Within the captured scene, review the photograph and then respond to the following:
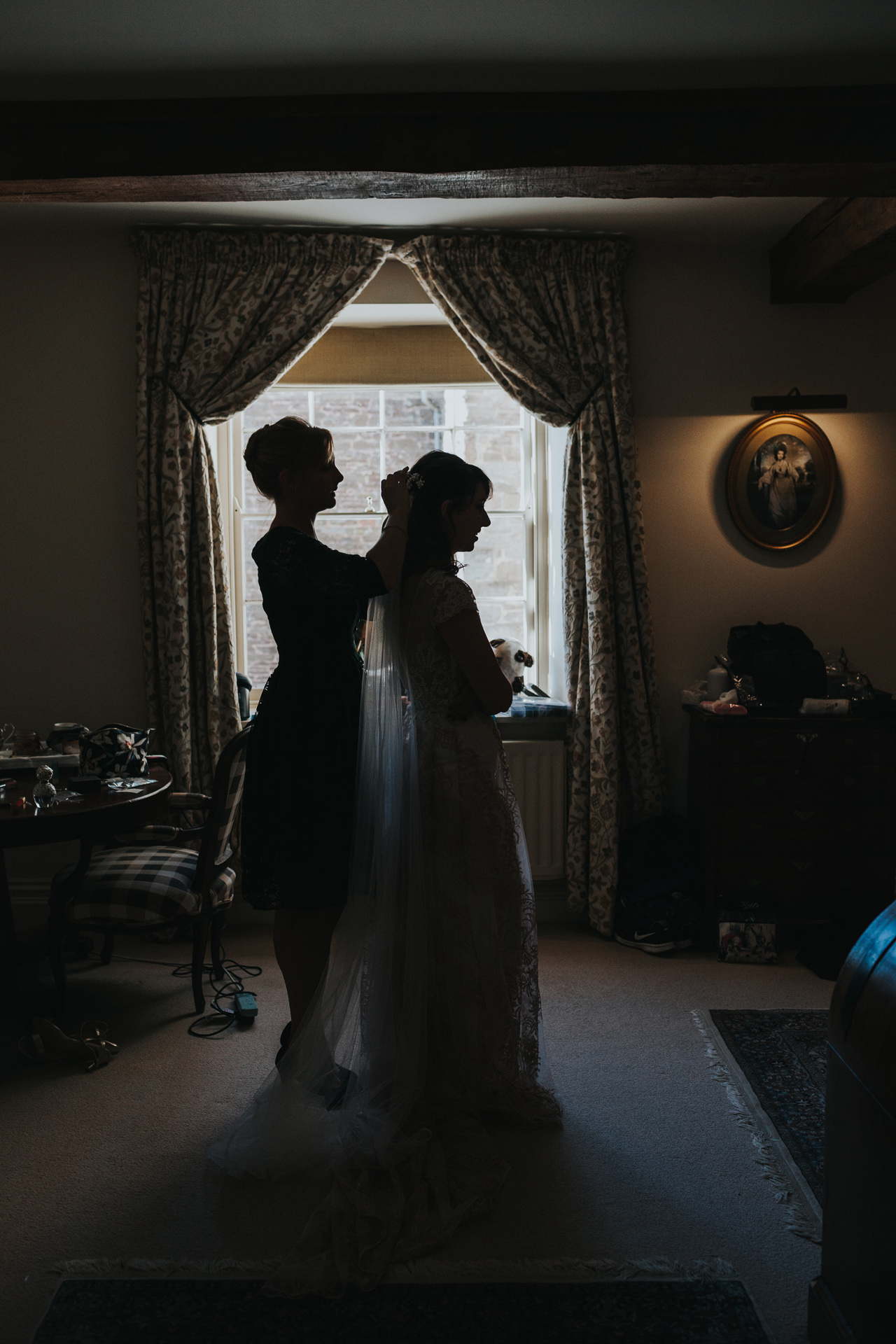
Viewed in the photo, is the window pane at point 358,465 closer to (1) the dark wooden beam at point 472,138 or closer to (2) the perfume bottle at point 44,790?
(1) the dark wooden beam at point 472,138

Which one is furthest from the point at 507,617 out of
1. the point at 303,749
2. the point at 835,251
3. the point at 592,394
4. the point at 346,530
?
the point at 303,749

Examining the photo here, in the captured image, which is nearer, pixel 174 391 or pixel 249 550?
pixel 174 391

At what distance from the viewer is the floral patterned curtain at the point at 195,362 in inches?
152

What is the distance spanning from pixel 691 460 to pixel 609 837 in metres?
1.69

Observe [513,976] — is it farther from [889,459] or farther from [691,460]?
[889,459]

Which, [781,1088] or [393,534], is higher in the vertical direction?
[393,534]

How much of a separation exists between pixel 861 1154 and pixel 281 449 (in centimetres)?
190

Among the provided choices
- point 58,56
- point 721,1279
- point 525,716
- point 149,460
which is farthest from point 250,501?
point 721,1279

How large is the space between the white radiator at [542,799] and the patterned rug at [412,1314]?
2.30 m

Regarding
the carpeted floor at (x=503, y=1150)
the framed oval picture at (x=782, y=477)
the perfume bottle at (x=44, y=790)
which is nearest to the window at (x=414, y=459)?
the framed oval picture at (x=782, y=477)

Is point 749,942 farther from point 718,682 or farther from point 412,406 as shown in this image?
point 412,406

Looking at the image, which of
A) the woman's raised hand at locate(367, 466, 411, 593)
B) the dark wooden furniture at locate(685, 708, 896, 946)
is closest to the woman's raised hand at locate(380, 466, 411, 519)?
the woman's raised hand at locate(367, 466, 411, 593)

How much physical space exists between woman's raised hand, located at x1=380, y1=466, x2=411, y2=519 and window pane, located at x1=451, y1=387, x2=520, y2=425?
7.29ft

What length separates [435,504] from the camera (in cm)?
237
